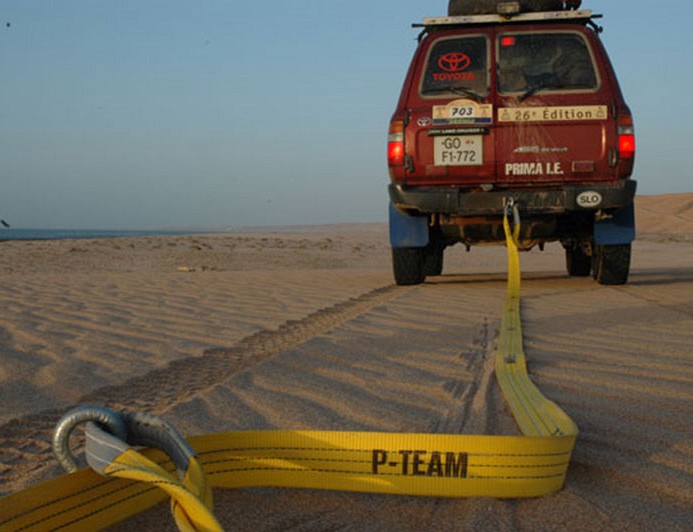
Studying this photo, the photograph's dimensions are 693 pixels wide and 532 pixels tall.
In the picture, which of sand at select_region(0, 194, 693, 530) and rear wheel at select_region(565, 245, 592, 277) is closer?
sand at select_region(0, 194, 693, 530)

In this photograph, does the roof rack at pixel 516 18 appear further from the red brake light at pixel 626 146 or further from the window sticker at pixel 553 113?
the red brake light at pixel 626 146

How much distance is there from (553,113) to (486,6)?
1.22 metres

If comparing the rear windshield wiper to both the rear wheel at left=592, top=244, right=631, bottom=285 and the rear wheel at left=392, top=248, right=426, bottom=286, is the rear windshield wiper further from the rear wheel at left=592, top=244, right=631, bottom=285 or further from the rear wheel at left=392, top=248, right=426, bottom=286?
the rear wheel at left=592, top=244, right=631, bottom=285

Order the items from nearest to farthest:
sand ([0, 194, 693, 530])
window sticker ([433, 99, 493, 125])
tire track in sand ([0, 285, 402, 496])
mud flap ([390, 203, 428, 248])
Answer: sand ([0, 194, 693, 530]), tire track in sand ([0, 285, 402, 496]), window sticker ([433, 99, 493, 125]), mud flap ([390, 203, 428, 248])

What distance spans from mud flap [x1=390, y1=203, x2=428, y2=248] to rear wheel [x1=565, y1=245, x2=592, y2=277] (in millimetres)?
2744

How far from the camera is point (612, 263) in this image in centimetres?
657

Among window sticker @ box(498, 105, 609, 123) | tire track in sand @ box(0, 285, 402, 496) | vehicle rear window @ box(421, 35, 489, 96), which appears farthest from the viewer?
vehicle rear window @ box(421, 35, 489, 96)

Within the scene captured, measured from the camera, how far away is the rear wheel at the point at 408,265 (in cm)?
685

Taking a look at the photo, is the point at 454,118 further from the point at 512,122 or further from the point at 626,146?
the point at 626,146

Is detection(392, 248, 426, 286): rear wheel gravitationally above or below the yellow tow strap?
below

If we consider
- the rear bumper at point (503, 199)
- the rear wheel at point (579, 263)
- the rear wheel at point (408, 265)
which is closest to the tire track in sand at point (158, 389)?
the rear bumper at point (503, 199)

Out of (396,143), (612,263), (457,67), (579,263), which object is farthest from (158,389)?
(579,263)

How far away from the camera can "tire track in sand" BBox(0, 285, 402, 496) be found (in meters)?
1.94

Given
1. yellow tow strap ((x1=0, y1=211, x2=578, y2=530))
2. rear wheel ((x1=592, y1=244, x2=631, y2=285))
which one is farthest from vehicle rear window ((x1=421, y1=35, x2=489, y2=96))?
yellow tow strap ((x1=0, y1=211, x2=578, y2=530))
